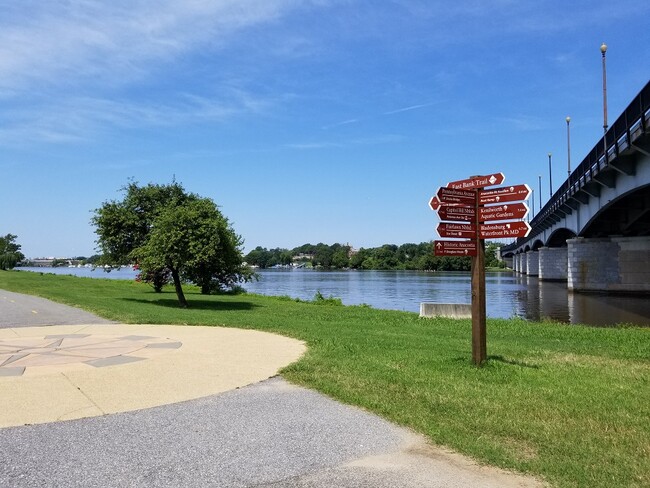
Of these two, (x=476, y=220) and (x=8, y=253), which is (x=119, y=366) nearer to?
(x=476, y=220)

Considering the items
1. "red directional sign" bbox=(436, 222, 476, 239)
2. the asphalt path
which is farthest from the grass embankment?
the asphalt path

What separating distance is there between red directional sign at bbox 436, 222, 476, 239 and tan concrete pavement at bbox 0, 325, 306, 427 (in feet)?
11.2

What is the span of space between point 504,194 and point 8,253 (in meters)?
90.0

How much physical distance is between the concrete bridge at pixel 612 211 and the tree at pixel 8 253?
230 ft

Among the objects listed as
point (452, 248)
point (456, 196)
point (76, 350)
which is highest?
point (456, 196)

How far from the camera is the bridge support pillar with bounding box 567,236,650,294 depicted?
49531 mm

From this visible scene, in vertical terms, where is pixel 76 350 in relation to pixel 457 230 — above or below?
below

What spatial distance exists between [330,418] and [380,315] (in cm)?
1561

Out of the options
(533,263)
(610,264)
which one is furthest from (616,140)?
(533,263)

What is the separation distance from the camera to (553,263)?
80.2 meters

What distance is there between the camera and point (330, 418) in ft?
20.2

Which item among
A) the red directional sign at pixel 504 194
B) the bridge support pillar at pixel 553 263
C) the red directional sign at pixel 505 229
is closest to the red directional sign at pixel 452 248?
the red directional sign at pixel 505 229

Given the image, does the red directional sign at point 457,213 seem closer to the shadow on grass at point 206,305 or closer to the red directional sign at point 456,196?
the red directional sign at point 456,196

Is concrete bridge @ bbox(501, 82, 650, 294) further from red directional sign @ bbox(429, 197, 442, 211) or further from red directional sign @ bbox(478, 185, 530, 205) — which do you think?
red directional sign @ bbox(429, 197, 442, 211)
